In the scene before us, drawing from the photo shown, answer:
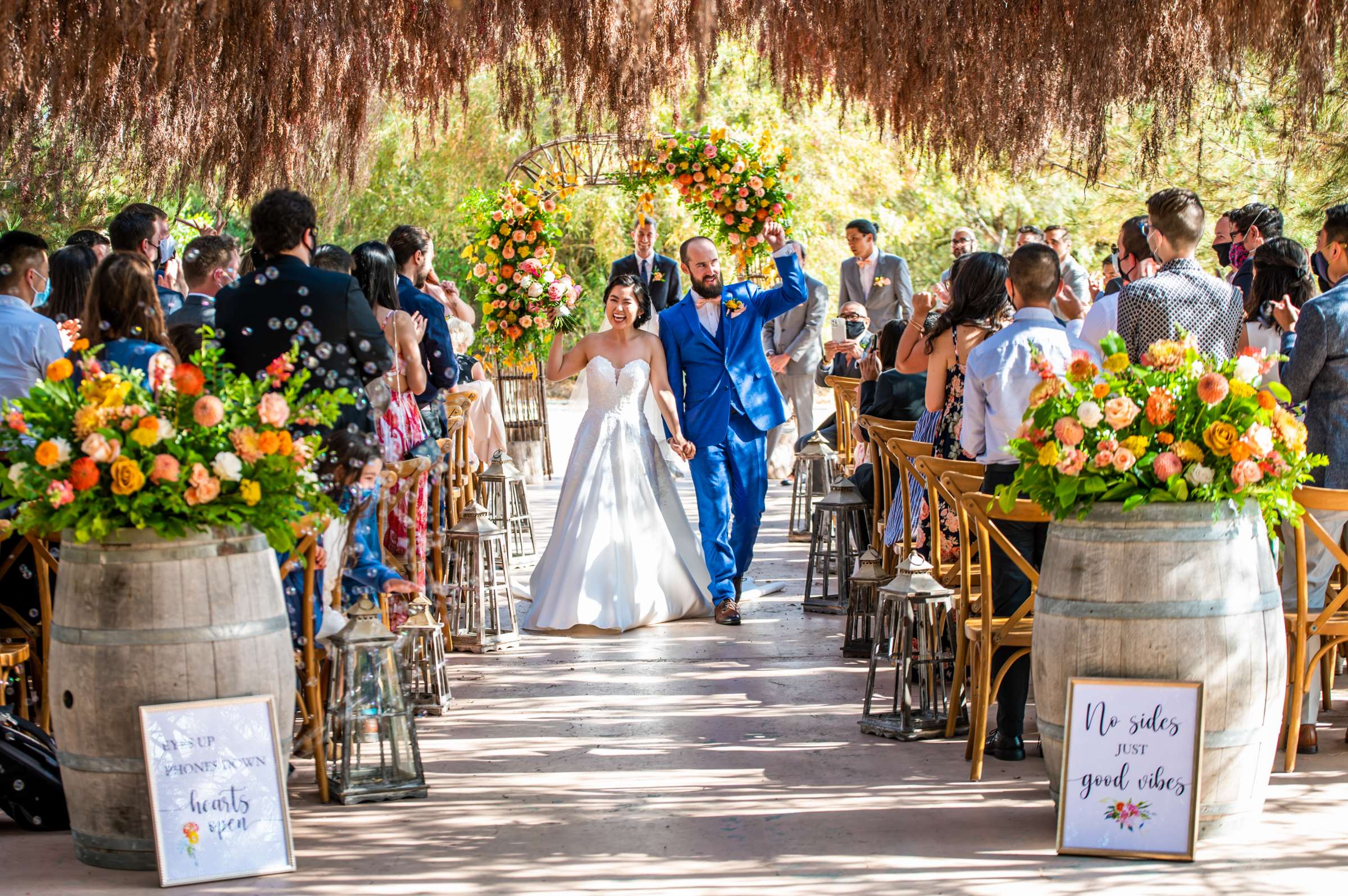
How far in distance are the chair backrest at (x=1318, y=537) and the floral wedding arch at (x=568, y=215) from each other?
14.6 ft

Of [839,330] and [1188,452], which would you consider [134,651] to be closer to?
[1188,452]

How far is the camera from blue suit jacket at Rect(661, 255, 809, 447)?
8047mm

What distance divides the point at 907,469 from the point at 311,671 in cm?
245

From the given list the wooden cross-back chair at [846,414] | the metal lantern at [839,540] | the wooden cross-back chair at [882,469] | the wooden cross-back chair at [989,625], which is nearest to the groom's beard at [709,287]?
the metal lantern at [839,540]

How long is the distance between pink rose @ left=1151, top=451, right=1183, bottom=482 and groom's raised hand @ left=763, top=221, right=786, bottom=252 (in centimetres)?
483

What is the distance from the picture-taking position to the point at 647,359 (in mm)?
8062

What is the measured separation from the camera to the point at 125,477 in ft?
12.0

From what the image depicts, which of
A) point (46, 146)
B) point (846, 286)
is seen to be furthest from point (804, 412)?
point (46, 146)

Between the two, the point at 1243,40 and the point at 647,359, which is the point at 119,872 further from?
the point at 1243,40

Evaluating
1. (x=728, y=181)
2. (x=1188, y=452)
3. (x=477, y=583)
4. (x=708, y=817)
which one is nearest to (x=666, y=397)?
(x=728, y=181)

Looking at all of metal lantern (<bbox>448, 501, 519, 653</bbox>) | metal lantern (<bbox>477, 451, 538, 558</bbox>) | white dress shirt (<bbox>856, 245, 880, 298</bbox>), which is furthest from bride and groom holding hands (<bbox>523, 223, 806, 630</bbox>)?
white dress shirt (<bbox>856, 245, 880, 298</bbox>)

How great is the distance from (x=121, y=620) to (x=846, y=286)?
9.16 m

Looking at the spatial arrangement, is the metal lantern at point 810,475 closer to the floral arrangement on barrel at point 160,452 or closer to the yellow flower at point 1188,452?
the yellow flower at point 1188,452

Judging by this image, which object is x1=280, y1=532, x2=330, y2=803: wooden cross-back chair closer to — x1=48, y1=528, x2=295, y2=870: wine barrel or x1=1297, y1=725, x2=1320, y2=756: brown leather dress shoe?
x1=48, y1=528, x2=295, y2=870: wine barrel
